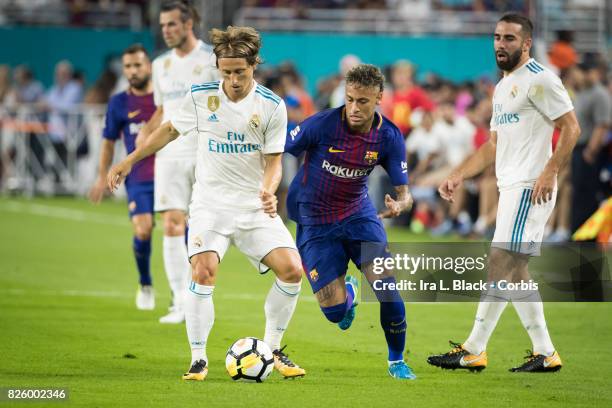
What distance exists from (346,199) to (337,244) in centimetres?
34

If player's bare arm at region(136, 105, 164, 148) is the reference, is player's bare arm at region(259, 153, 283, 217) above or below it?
below

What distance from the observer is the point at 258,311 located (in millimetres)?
12633

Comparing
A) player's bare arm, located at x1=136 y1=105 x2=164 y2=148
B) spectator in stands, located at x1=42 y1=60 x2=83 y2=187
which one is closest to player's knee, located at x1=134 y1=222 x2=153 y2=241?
player's bare arm, located at x1=136 y1=105 x2=164 y2=148

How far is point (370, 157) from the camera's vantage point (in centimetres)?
902

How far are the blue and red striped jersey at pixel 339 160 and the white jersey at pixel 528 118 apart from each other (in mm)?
843

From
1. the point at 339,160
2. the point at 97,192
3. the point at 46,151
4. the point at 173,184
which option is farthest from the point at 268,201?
the point at 46,151

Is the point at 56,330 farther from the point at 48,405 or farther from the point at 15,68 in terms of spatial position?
the point at 15,68

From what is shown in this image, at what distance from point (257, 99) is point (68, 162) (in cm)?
1858

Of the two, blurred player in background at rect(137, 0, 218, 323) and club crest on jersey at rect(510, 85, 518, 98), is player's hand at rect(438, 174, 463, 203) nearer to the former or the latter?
club crest on jersey at rect(510, 85, 518, 98)

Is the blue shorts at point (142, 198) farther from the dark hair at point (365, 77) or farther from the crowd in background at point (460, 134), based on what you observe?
the crowd in background at point (460, 134)

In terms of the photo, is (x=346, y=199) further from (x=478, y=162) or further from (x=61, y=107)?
(x=61, y=107)

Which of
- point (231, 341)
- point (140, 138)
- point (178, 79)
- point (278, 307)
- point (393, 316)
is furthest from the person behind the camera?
point (178, 79)

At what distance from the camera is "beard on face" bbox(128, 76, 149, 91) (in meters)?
12.4

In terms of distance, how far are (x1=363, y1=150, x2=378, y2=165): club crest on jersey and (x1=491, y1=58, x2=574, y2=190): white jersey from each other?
105 cm
